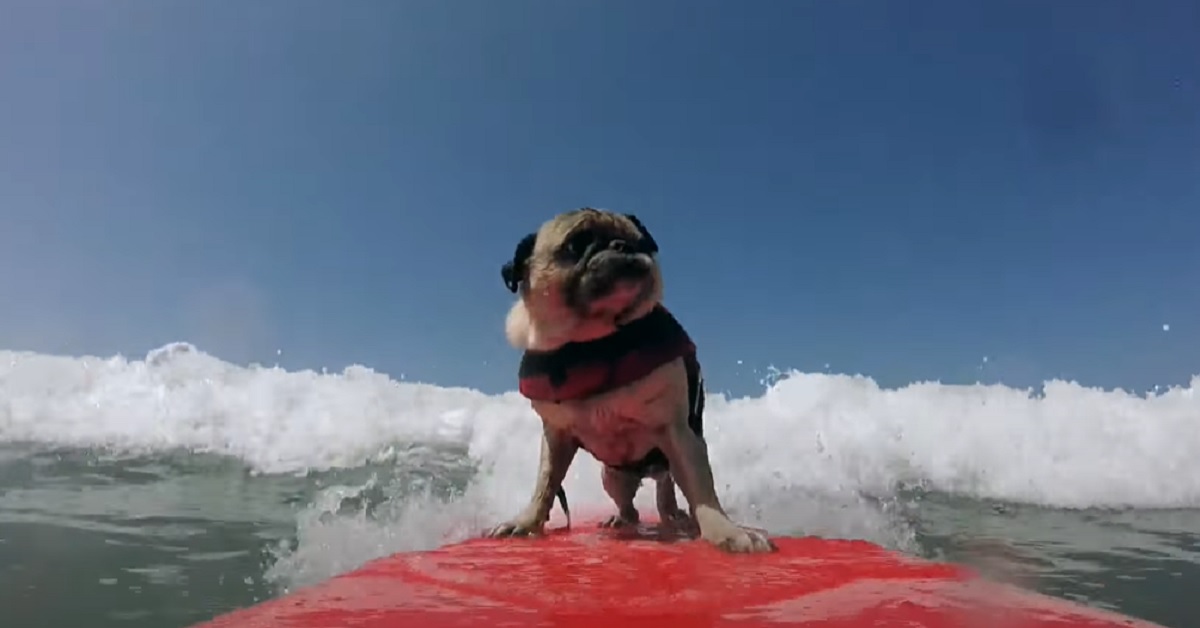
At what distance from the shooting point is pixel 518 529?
3.09 m

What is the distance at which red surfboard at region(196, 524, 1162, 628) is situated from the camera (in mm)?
1422

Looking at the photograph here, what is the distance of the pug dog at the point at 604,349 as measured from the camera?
293 centimetres

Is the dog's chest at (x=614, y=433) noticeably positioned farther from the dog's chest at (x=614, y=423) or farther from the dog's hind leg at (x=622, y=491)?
the dog's hind leg at (x=622, y=491)

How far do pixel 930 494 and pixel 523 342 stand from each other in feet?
17.9

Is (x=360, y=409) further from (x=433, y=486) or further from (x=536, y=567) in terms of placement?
(x=536, y=567)

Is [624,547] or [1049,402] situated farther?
Answer: [1049,402]

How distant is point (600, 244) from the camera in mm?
3023

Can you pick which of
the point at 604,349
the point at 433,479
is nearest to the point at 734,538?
the point at 604,349

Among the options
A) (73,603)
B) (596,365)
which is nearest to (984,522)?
(596,365)

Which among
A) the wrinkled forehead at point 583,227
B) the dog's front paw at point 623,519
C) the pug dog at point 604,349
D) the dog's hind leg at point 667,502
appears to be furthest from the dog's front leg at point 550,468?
the wrinkled forehead at point 583,227

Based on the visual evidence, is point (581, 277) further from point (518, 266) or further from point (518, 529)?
point (518, 529)

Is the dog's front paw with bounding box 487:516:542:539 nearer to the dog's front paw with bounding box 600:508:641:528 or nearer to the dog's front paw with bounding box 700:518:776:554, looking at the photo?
the dog's front paw with bounding box 600:508:641:528

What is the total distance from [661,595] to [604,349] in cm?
136

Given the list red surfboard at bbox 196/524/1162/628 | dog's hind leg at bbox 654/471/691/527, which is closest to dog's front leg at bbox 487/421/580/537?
dog's hind leg at bbox 654/471/691/527
